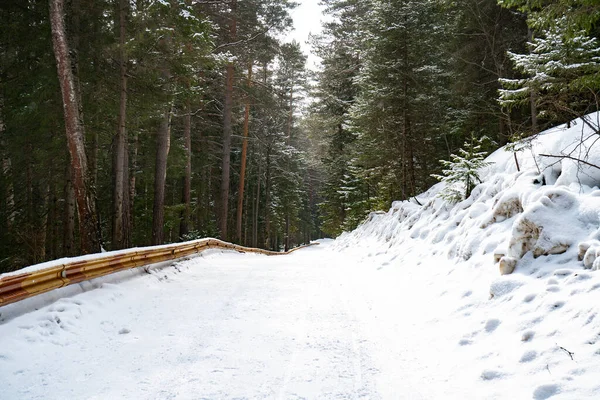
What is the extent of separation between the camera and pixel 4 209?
35.8 ft

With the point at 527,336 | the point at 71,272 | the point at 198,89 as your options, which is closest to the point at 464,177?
the point at 527,336

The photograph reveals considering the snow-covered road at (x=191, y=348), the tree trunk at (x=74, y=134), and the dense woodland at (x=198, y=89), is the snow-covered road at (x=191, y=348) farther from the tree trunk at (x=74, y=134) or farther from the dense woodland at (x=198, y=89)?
the dense woodland at (x=198, y=89)

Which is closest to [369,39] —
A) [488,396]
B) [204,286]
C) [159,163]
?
[159,163]

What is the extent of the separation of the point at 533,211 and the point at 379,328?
2512mm

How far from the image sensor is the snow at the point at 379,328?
10.3 feet

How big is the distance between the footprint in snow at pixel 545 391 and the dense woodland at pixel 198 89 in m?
3.37

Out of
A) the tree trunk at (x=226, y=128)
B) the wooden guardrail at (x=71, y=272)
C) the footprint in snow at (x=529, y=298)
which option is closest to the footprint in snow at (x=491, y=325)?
the footprint in snow at (x=529, y=298)

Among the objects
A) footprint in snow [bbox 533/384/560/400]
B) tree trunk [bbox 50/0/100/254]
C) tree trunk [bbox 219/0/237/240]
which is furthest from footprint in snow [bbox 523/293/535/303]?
tree trunk [bbox 219/0/237/240]

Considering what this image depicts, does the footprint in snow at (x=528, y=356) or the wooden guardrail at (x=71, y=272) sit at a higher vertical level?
the wooden guardrail at (x=71, y=272)

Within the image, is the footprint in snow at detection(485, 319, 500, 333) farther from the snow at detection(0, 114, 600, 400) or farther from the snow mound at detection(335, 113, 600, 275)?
the snow mound at detection(335, 113, 600, 275)

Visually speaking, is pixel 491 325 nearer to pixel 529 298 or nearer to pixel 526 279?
pixel 529 298

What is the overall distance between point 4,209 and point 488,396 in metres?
13.2

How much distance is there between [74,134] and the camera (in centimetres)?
810

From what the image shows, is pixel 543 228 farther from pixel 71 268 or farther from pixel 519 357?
pixel 71 268
